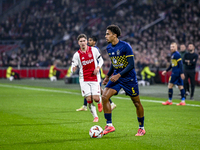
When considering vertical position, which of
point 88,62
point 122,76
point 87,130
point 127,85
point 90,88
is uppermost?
point 88,62

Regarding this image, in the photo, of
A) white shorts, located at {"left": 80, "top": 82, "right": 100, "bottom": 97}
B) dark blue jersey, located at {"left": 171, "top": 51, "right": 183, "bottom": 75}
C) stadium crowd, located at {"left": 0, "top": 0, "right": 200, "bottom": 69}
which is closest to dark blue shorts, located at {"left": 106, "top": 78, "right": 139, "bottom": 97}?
white shorts, located at {"left": 80, "top": 82, "right": 100, "bottom": 97}

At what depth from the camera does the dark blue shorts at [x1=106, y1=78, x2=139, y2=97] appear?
6.73 m

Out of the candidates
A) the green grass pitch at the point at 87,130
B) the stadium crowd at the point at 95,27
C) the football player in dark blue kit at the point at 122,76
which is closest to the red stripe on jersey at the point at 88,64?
the green grass pitch at the point at 87,130

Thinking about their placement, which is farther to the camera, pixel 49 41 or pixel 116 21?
pixel 49 41

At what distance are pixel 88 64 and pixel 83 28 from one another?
32042 millimetres

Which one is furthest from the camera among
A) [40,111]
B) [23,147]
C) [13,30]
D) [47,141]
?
[13,30]

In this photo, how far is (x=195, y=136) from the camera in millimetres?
6746

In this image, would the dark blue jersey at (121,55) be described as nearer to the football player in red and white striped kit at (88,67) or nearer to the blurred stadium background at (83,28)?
the football player in red and white striped kit at (88,67)

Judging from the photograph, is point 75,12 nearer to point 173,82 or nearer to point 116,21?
point 116,21

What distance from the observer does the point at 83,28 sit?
40.6 meters

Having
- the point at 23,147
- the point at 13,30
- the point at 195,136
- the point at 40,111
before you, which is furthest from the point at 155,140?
the point at 13,30

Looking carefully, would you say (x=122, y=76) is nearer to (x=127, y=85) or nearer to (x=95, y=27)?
(x=127, y=85)

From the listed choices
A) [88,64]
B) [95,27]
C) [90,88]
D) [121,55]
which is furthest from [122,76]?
[95,27]

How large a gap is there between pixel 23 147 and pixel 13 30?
41.9 metres
